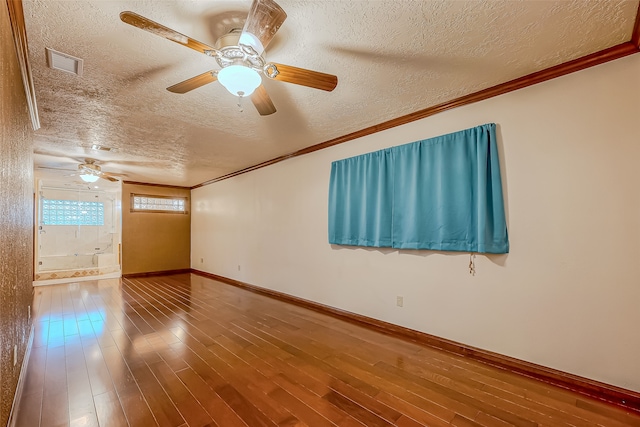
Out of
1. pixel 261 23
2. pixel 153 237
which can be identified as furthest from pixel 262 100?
pixel 153 237

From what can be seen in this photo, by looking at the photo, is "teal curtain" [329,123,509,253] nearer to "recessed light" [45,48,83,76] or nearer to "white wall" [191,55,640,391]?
"white wall" [191,55,640,391]

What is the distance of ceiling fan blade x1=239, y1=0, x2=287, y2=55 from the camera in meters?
1.34

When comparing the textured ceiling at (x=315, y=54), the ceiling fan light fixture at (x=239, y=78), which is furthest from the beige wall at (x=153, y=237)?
the ceiling fan light fixture at (x=239, y=78)

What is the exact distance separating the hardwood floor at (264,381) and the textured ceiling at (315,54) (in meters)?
2.42

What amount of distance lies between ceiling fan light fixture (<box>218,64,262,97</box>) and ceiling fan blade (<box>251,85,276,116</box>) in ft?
0.76

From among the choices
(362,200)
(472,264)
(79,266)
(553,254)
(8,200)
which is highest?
(362,200)

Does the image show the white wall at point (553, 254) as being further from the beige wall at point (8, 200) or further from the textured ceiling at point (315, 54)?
the beige wall at point (8, 200)

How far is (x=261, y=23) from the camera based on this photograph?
1458 mm

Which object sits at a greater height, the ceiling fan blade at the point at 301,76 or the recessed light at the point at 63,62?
the recessed light at the point at 63,62

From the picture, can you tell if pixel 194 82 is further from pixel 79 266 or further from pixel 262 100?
pixel 79 266

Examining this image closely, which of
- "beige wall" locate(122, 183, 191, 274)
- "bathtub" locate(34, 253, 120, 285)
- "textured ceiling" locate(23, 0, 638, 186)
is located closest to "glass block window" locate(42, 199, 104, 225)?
"bathtub" locate(34, 253, 120, 285)

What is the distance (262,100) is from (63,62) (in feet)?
4.75

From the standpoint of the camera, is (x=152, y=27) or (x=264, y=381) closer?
(x=152, y=27)

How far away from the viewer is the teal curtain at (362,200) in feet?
11.0
